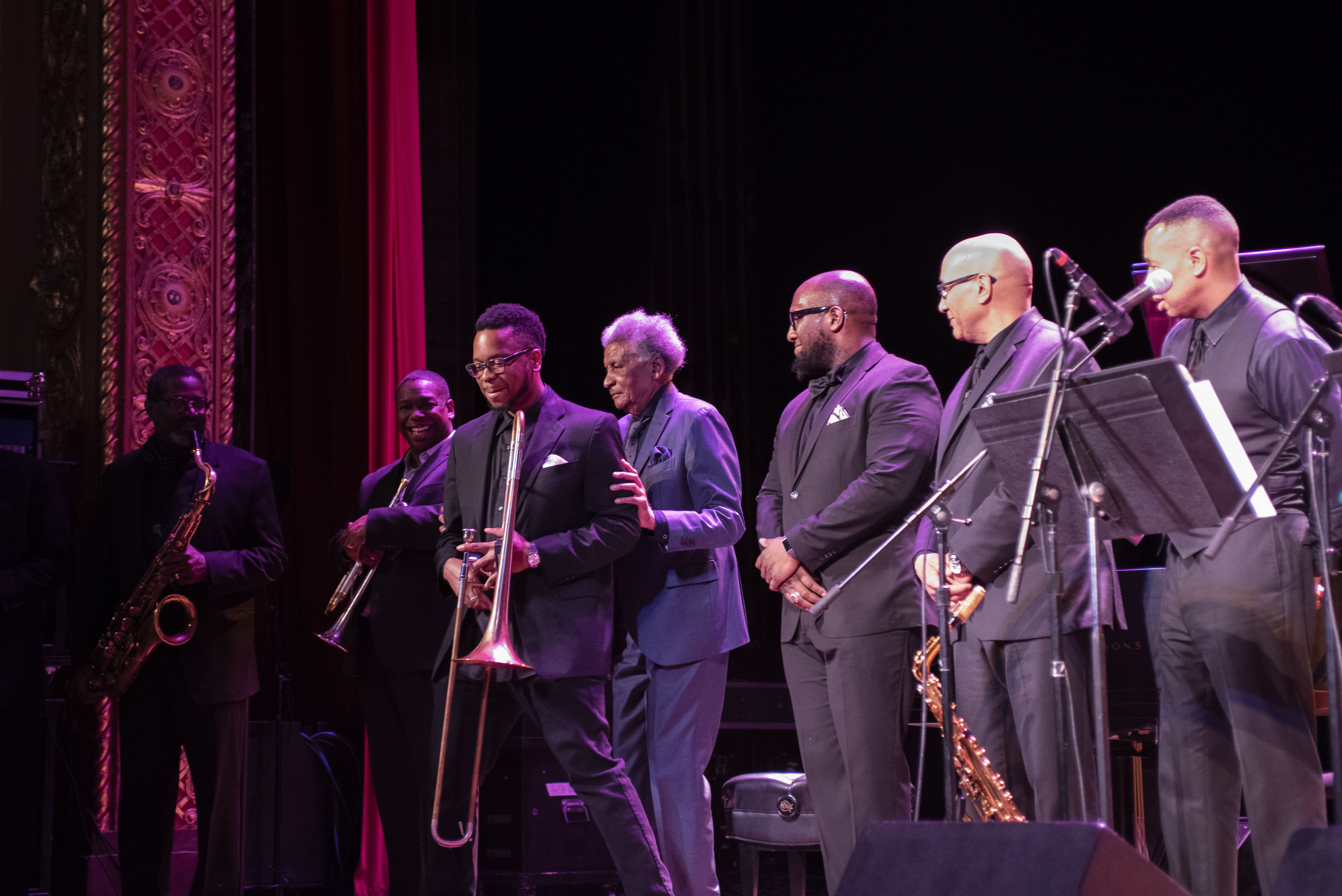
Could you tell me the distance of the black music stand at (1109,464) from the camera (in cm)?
271

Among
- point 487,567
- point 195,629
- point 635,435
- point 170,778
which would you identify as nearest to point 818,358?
point 635,435

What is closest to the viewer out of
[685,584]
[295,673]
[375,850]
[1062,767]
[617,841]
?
[1062,767]

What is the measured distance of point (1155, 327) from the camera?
4.26 metres

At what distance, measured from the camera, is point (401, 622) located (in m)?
4.66

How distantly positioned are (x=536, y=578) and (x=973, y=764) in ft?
4.47

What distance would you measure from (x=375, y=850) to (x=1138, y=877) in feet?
14.1

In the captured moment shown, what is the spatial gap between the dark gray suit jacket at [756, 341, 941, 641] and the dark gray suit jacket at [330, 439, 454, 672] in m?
1.30

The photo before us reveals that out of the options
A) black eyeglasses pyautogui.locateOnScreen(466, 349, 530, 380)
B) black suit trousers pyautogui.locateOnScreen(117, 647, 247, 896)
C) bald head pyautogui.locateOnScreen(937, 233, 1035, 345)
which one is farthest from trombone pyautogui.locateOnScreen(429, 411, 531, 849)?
bald head pyautogui.locateOnScreen(937, 233, 1035, 345)

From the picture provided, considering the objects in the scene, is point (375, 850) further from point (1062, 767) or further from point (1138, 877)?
point (1138, 877)

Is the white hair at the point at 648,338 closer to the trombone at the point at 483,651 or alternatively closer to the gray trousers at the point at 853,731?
the trombone at the point at 483,651

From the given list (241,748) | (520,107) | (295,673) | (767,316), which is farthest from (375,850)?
(520,107)

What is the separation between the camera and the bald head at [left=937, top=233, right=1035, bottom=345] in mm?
3779

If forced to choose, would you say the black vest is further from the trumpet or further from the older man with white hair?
the trumpet

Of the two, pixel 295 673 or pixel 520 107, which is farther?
pixel 520 107
